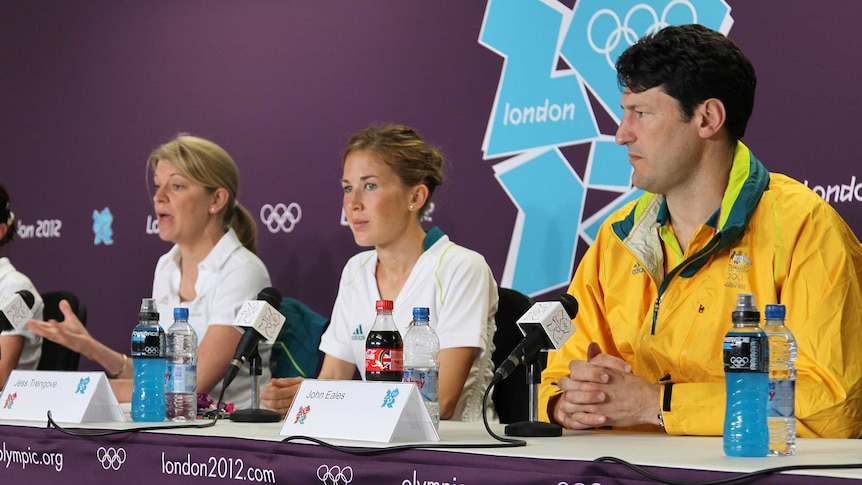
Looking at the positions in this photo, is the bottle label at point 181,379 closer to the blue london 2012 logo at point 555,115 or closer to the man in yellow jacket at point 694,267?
the man in yellow jacket at point 694,267

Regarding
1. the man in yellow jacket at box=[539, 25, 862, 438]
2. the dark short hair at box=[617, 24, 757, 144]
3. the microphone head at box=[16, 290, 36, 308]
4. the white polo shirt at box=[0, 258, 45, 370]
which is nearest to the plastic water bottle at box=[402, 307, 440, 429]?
the man in yellow jacket at box=[539, 25, 862, 438]

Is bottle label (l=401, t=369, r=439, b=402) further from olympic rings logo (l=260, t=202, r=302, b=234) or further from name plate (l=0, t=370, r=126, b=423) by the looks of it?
olympic rings logo (l=260, t=202, r=302, b=234)

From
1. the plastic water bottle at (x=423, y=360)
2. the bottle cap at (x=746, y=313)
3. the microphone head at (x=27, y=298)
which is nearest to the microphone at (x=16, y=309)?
the microphone head at (x=27, y=298)

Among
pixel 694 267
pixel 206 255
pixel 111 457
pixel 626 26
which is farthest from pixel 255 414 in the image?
pixel 626 26

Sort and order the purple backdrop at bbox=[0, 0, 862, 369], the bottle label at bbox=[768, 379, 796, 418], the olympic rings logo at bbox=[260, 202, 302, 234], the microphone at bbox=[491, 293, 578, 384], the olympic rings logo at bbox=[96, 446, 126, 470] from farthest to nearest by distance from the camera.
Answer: the olympic rings logo at bbox=[260, 202, 302, 234] → the purple backdrop at bbox=[0, 0, 862, 369] → the olympic rings logo at bbox=[96, 446, 126, 470] → the microphone at bbox=[491, 293, 578, 384] → the bottle label at bbox=[768, 379, 796, 418]

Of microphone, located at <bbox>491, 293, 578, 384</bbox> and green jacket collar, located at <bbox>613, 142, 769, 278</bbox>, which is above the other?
green jacket collar, located at <bbox>613, 142, 769, 278</bbox>

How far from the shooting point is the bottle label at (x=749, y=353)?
1.29 m

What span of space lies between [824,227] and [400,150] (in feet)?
3.72

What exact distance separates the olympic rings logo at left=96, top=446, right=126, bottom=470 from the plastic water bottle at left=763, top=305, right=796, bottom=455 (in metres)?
0.97

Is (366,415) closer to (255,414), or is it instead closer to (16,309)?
(255,414)

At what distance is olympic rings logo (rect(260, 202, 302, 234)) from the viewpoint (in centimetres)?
348

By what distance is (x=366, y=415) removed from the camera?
4.84 ft

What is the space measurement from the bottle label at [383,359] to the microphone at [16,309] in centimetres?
90

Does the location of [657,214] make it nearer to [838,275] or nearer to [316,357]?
[838,275]
